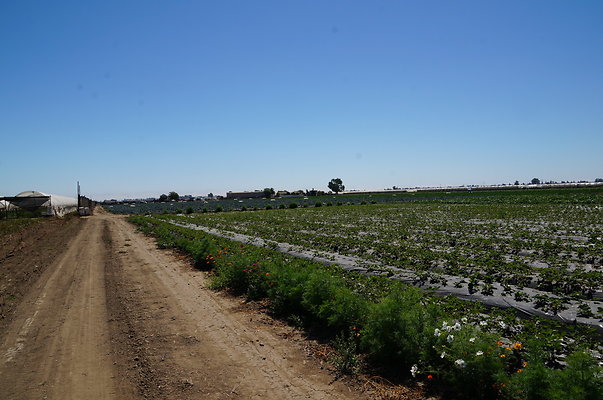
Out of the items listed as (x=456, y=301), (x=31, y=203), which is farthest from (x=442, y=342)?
(x=31, y=203)

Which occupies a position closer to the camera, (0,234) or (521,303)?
(521,303)

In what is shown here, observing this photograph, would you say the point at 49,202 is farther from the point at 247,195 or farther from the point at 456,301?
the point at 247,195

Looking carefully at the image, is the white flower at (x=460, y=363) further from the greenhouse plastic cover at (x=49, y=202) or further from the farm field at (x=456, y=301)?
the greenhouse plastic cover at (x=49, y=202)

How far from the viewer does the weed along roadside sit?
4078 mm

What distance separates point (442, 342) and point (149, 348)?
16.6 feet

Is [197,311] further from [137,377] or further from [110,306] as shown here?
[137,377]

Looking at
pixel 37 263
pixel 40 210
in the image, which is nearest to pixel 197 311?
pixel 37 263

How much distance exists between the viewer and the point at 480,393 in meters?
4.59

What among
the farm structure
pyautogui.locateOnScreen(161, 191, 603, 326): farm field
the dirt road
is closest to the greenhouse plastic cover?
the farm structure

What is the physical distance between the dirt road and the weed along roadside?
28.7 inches

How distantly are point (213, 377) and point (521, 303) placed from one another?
6.72 m

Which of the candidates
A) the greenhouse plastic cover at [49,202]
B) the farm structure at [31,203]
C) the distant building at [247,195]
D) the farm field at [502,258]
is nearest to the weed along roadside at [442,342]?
the farm field at [502,258]

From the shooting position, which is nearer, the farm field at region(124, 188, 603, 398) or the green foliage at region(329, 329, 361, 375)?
the farm field at region(124, 188, 603, 398)

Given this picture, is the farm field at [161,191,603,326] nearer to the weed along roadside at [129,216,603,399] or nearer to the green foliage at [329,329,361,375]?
the weed along roadside at [129,216,603,399]
